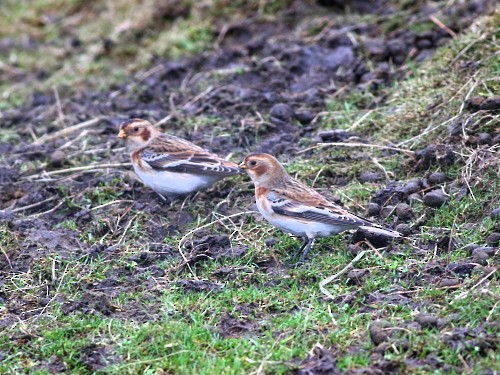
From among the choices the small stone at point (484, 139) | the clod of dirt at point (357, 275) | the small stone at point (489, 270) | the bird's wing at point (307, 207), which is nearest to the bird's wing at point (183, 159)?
the bird's wing at point (307, 207)

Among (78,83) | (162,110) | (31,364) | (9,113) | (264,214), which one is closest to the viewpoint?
(31,364)

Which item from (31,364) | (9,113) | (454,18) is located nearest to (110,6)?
(9,113)

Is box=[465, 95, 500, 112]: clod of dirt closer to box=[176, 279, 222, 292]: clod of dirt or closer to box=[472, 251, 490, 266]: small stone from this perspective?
box=[472, 251, 490, 266]: small stone

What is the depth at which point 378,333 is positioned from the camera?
6.39m

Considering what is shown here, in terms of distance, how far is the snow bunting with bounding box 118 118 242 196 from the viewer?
9094mm

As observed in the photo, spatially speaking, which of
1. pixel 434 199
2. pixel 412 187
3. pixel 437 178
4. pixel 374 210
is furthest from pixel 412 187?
pixel 374 210

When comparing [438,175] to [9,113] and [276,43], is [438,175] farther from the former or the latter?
[9,113]

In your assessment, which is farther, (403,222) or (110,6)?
(110,6)

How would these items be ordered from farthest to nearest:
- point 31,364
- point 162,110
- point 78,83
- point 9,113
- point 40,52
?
point 40,52, point 78,83, point 9,113, point 162,110, point 31,364

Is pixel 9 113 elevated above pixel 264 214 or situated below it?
below

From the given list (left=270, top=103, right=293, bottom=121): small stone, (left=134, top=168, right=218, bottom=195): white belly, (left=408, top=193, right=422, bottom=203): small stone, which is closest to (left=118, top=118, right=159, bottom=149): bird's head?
(left=134, top=168, right=218, bottom=195): white belly

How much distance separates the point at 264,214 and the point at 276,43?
15.7 ft

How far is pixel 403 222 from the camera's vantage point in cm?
820

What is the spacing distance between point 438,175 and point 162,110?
413 cm
